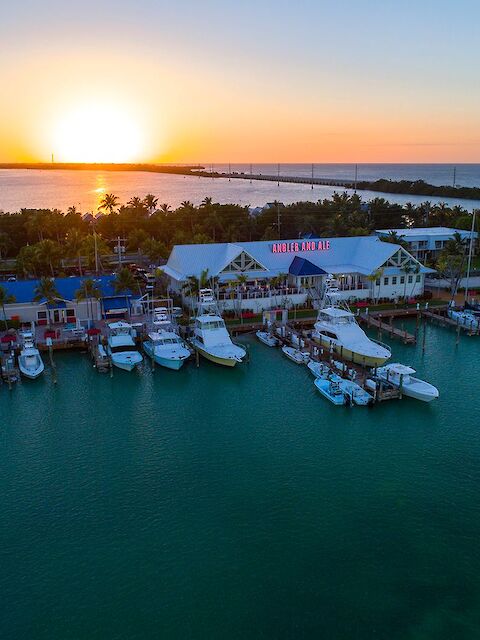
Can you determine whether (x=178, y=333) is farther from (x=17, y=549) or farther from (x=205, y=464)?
(x=17, y=549)

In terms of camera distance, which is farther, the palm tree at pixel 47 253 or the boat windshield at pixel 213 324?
the palm tree at pixel 47 253

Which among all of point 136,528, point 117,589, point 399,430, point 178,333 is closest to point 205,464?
point 136,528

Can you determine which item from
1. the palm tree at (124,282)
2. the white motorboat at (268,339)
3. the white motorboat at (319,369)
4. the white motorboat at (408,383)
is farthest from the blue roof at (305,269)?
the white motorboat at (408,383)

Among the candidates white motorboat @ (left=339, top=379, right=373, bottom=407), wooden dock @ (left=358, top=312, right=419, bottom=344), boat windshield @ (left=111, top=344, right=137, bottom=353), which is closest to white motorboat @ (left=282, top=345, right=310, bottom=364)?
white motorboat @ (left=339, top=379, right=373, bottom=407)

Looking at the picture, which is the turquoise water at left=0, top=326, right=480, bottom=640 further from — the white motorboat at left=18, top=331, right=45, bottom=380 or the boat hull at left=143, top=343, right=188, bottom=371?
the boat hull at left=143, top=343, right=188, bottom=371

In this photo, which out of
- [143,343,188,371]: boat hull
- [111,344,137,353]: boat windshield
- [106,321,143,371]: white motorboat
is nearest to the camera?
[106,321,143,371]: white motorboat

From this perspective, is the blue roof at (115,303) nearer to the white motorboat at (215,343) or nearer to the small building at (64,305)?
the small building at (64,305)
